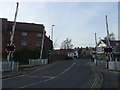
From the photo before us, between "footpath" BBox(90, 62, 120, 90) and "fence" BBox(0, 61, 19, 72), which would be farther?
"fence" BBox(0, 61, 19, 72)

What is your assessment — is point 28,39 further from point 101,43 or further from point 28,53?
point 101,43

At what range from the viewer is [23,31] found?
66.4 meters

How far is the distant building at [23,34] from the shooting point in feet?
207

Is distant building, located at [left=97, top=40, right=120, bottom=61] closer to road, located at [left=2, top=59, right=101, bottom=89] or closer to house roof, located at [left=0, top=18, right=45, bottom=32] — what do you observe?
house roof, located at [left=0, top=18, right=45, bottom=32]

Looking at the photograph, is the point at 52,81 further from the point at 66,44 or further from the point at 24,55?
the point at 66,44

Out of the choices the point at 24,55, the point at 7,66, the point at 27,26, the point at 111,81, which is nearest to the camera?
the point at 111,81

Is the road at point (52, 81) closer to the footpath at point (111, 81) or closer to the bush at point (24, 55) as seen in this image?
the footpath at point (111, 81)

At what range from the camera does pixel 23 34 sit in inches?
2616

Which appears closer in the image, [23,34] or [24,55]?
[24,55]

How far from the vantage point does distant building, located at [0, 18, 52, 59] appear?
207 ft

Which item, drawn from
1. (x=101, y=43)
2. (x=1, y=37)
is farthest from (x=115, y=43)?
(x=1, y=37)

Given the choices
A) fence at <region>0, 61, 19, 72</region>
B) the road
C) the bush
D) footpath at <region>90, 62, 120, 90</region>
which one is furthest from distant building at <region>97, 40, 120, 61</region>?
the road

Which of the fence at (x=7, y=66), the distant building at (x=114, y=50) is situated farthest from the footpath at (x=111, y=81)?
the distant building at (x=114, y=50)

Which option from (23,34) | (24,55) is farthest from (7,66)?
(23,34)
